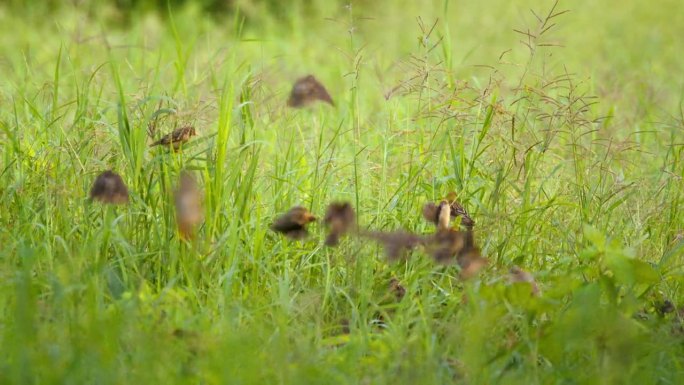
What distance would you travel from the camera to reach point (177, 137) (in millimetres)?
2744

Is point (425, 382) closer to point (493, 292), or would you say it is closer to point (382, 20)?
point (493, 292)

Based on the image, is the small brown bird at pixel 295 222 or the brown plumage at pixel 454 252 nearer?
the brown plumage at pixel 454 252

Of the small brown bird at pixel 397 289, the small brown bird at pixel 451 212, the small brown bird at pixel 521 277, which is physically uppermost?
the small brown bird at pixel 451 212

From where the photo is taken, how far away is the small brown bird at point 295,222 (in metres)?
2.49

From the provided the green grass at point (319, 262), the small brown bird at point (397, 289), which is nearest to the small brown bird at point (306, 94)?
the green grass at point (319, 262)

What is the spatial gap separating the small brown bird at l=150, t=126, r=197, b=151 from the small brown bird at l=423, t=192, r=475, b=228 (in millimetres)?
655

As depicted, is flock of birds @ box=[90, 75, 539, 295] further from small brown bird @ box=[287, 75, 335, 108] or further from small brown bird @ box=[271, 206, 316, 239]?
small brown bird @ box=[287, 75, 335, 108]

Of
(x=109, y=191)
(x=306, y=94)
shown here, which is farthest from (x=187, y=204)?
(x=306, y=94)

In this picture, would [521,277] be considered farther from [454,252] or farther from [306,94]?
[306,94]

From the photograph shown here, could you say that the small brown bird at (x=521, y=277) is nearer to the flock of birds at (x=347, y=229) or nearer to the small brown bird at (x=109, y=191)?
the flock of birds at (x=347, y=229)

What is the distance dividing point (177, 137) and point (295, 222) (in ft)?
1.52

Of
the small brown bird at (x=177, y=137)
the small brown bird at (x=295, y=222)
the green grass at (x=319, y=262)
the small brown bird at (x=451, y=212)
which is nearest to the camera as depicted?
the green grass at (x=319, y=262)

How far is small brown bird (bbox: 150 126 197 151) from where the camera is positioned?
274cm

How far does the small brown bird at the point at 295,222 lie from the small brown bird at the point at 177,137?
0.42m
